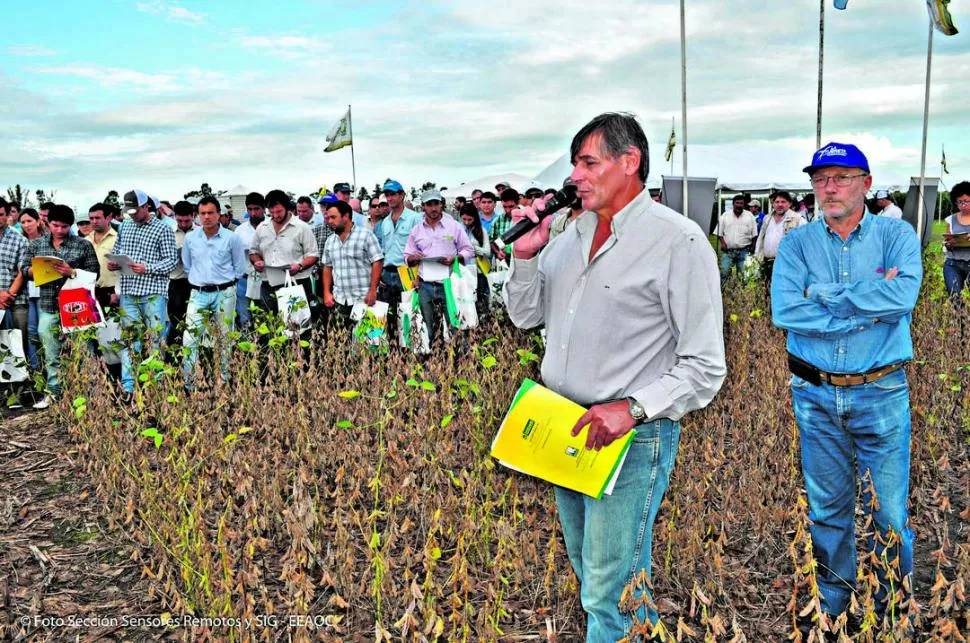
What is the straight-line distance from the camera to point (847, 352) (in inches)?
127

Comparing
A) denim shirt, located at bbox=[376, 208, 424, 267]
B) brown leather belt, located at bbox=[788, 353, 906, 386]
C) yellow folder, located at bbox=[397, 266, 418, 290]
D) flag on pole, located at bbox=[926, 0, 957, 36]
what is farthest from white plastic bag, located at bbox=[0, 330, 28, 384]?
flag on pole, located at bbox=[926, 0, 957, 36]

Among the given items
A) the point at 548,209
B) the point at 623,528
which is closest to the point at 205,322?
the point at 548,209

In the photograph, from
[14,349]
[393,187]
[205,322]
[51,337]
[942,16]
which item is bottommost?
[14,349]

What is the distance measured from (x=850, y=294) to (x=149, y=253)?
6747 millimetres

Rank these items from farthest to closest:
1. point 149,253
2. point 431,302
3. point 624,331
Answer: point 431,302 < point 149,253 < point 624,331

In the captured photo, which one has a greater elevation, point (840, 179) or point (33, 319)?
point (840, 179)

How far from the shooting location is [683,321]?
2289mm

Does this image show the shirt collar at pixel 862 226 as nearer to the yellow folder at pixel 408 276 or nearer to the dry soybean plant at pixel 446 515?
the dry soybean plant at pixel 446 515

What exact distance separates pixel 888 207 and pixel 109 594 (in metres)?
14.6

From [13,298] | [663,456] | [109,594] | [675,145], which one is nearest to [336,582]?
[109,594]

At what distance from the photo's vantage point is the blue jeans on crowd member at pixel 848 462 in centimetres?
322

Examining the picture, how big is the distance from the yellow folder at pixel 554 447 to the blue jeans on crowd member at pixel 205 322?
3667 millimetres

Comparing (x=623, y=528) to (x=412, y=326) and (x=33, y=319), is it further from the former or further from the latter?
(x=33, y=319)

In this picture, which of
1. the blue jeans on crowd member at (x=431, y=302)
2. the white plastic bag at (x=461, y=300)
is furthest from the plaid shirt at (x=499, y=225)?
the white plastic bag at (x=461, y=300)
